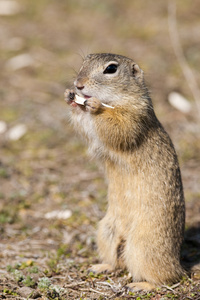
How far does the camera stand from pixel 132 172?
14.8 feet

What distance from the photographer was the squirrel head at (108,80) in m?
4.57

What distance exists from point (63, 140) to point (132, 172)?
367 centimetres

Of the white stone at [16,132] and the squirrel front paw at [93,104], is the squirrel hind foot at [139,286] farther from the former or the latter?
the white stone at [16,132]

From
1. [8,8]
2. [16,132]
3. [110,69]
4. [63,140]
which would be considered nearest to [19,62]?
[16,132]

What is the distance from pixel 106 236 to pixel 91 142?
3.39 feet

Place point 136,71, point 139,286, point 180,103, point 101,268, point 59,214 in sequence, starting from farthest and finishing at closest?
1. point 180,103
2. point 59,214
3. point 136,71
4. point 101,268
5. point 139,286

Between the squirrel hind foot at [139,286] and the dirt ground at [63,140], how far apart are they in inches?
2.4

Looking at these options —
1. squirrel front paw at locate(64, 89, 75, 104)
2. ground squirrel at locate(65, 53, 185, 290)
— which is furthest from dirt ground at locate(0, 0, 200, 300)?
squirrel front paw at locate(64, 89, 75, 104)

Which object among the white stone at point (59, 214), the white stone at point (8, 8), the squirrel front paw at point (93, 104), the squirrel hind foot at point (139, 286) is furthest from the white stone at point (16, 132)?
the white stone at point (8, 8)

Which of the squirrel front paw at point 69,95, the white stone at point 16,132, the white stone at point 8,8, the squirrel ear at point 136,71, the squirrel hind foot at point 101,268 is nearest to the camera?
the squirrel front paw at point 69,95

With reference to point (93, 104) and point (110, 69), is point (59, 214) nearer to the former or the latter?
point (93, 104)

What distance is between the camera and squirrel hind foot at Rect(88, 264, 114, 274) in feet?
15.8

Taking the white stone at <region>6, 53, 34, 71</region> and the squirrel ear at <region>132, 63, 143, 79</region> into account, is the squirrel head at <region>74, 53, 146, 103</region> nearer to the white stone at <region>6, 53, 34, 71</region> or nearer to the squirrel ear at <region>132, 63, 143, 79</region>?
the squirrel ear at <region>132, 63, 143, 79</region>

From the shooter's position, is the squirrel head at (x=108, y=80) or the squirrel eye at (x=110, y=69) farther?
the squirrel eye at (x=110, y=69)
